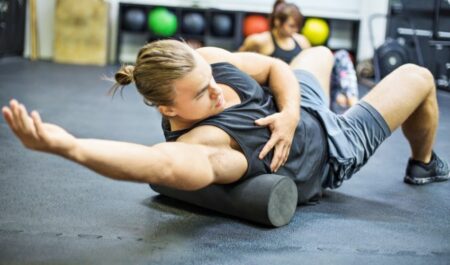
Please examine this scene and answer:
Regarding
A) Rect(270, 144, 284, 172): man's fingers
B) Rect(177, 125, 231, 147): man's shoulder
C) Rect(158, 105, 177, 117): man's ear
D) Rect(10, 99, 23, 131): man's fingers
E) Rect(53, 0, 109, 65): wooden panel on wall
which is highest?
Rect(10, 99, 23, 131): man's fingers

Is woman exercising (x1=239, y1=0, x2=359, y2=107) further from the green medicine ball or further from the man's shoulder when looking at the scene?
the green medicine ball

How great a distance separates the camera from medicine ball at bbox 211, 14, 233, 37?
809 centimetres

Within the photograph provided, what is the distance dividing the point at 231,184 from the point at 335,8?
7091 millimetres

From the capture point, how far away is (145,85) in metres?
1.71

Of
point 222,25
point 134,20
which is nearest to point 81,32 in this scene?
point 134,20

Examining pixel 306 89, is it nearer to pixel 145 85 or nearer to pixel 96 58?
pixel 145 85

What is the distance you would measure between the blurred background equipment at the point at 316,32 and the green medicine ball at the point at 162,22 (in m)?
1.72

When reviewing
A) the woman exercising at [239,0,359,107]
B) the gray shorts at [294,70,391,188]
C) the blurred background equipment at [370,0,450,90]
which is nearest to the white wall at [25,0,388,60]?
the blurred background equipment at [370,0,450,90]

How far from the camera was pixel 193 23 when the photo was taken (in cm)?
806

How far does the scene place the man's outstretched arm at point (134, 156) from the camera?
1.28 m

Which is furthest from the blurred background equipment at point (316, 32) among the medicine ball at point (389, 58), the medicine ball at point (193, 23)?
the medicine ball at point (193, 23)

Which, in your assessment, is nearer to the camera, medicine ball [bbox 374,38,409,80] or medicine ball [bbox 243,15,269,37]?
medicine ball [bbox 374,38,409,80]

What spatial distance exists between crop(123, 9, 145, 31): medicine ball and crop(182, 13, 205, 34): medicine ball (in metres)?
0.56

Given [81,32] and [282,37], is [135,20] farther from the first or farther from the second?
[282,37]
